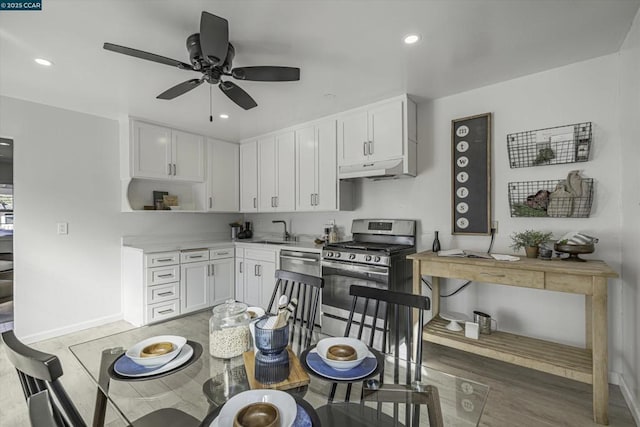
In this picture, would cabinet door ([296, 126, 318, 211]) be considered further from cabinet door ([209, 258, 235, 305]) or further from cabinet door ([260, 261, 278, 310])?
cabinet door ([209, 258, 235, 305])

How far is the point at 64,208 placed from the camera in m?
3.35

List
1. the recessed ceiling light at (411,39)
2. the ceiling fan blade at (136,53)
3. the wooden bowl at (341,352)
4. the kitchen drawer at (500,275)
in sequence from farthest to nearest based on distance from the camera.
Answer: the kitchen drawer at (500,275) → the recessed ceiling light at (411,39) → the ceiling fan blade at (136,53) → the wooden bowl at (341,352)

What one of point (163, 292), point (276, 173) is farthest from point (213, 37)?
point (163, 292)

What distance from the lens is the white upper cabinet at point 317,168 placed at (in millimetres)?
3551

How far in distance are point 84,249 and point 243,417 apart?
3.60 meters

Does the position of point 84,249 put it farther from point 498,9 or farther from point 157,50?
point 498,9

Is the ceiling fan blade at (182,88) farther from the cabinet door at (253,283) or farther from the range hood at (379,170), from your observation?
the cabinet door at (253,283)

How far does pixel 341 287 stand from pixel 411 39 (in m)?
2.33

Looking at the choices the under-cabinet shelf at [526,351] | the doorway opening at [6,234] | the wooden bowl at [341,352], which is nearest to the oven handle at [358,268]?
the under-cabinet shelf at [526,351]

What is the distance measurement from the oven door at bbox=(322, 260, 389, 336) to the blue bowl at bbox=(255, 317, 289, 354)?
5.74ft

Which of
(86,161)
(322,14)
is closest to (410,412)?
(322,14)

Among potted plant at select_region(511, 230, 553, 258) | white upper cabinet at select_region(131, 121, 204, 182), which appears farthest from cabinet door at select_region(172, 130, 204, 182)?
potted plant at select_region(511, 230, 553, 258)

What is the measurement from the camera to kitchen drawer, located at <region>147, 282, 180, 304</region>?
11.6 feet

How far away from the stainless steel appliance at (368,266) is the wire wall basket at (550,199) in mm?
973
